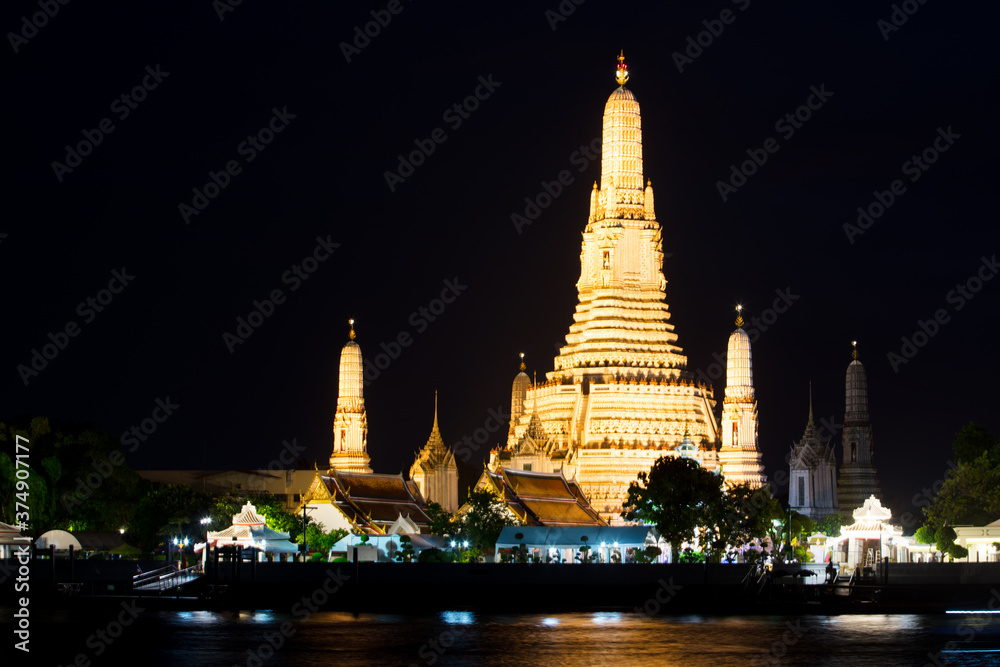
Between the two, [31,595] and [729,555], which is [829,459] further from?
[31,595]

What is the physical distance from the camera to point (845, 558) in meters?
109

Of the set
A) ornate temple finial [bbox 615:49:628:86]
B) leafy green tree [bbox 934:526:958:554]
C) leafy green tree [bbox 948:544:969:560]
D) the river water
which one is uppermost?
ornate temple finial [bbox 615:49:628:86]

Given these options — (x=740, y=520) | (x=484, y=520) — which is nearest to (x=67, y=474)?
(x=484, y=520)

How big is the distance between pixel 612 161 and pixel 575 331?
11.3 meters

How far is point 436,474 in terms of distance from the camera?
411 feet

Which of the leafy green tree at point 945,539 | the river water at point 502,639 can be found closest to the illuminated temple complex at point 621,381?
the leafy green tree at point 945,539

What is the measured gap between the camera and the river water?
6444 centimetres

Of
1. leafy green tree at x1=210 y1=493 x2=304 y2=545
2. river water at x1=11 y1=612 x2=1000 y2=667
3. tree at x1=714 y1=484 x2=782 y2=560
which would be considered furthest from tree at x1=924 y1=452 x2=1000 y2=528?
leafy green tree at x1=210 y1=493 x2=304 y2=545

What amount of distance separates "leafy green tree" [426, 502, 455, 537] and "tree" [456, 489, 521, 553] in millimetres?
728

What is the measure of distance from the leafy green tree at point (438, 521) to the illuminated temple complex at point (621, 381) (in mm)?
10107

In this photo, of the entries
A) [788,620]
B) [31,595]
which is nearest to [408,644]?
[788,620]

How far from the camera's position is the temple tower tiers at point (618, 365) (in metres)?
121

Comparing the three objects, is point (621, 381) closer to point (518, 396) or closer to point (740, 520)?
point (518, 396)

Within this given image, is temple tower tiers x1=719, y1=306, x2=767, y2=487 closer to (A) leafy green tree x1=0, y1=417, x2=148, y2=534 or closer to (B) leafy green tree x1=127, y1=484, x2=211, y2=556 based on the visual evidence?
(B) leafy green tree x1=127, y1=484, x2=211, y2=556
